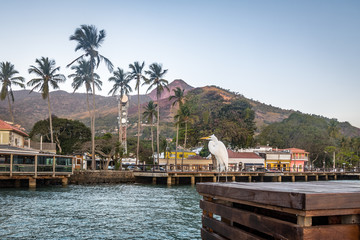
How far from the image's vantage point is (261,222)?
4035mm

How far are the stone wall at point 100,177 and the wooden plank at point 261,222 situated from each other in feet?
117

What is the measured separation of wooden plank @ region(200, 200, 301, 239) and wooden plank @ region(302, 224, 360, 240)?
0.10m

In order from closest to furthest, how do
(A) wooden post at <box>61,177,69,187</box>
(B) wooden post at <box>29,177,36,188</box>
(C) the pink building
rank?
(B) wooden post at <box>29,177,36,188</box>, (A) wooden post at <box>61,177,69,187</box>, (C) the pink building

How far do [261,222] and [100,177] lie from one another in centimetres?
3806

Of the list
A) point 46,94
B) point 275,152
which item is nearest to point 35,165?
point 46,94

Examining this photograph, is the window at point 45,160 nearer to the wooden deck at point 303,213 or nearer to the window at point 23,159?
the window at point 23,159

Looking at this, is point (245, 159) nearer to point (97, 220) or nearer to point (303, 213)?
point (97, 220)

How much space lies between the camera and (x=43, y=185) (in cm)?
3519

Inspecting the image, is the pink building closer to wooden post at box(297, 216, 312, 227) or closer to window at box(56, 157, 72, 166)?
window at box(56, 157, 72, 166)

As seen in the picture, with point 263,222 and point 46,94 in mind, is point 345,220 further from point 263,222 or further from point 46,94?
point 46,94

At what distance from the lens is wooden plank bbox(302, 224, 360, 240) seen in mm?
3377

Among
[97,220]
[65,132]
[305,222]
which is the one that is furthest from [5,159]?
[305,222]

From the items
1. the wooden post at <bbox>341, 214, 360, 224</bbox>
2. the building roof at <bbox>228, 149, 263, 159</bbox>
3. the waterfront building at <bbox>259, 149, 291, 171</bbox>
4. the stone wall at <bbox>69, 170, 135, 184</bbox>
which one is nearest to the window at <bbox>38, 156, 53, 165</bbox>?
the stone wall at <bbox>69, 170, 135, 184</bbox>

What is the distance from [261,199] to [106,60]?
153 ft
